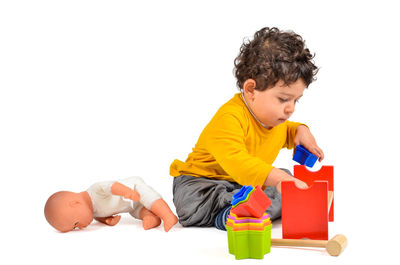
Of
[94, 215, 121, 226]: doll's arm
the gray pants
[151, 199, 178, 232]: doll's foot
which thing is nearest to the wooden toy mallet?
the gray pants

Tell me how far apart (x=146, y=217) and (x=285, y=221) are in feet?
2.29

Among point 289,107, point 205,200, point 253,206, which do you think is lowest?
point 205,200

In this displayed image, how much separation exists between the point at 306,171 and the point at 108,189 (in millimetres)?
946

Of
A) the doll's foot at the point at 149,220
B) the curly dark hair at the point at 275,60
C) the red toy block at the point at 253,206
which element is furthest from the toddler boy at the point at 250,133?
the red toy block at the point at 253,206

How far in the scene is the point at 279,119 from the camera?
267cm

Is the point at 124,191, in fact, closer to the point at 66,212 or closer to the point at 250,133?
the point at 66,212

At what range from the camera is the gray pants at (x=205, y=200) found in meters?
2.70

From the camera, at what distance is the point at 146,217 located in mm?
2754

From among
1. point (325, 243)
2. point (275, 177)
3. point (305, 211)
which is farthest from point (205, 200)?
point (325, 243)

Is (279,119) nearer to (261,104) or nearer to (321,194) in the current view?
(261,104)

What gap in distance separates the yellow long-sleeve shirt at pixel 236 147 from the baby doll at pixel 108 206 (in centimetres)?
24

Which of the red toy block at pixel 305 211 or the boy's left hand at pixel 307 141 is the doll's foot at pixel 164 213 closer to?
the red toy block at pixel 305 211

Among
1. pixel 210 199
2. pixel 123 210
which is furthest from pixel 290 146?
pixel 123 210

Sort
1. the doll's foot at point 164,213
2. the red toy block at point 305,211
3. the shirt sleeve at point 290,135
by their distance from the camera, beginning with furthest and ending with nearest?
1. the shirt sleeve at point 290,135
2. the doll's foot at point 164,213
3. the red toy block at point 305,211
